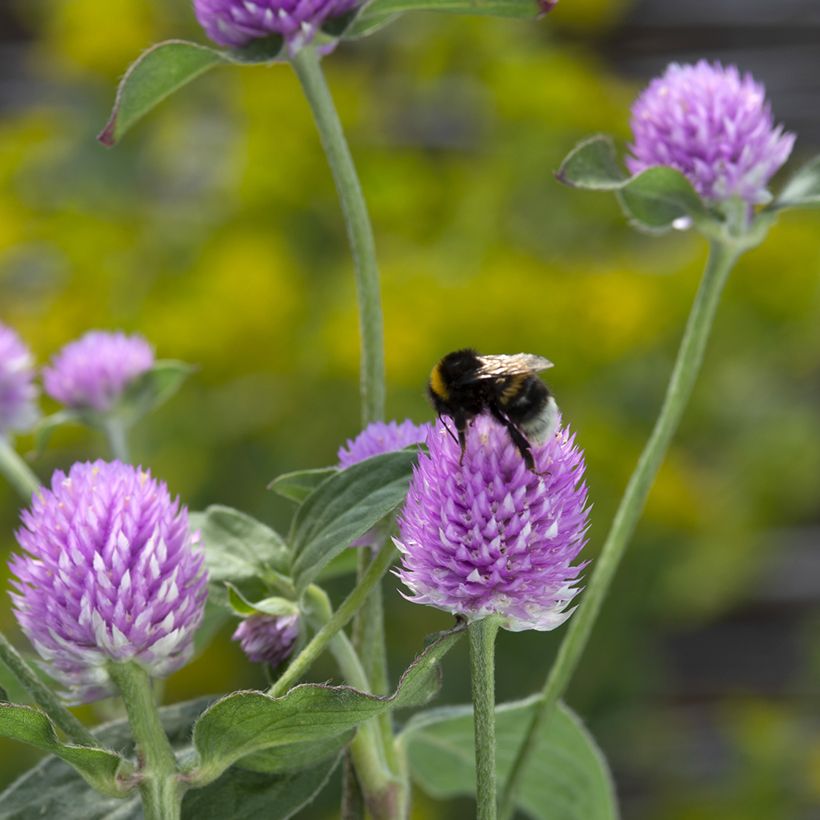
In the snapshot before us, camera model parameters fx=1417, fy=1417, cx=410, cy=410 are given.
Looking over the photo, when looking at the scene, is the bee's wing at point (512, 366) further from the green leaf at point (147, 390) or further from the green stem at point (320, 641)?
the green leaf at point (147, 390)

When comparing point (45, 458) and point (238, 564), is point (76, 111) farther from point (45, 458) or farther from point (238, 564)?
point (238, 564)

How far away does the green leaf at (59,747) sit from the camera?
42 centimetres

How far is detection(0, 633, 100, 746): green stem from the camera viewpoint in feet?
1.48

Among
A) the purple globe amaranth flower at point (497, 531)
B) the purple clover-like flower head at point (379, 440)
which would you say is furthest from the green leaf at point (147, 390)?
the purple globe amaranth flower at point (497, 531)

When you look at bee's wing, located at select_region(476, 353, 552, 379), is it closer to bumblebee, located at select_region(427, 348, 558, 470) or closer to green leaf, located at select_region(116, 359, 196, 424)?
bumblebee, located at select_region(427, 348, 558, 470)

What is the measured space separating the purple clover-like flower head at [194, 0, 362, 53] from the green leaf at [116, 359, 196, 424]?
21 cm

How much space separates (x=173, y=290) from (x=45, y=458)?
0.92 feet

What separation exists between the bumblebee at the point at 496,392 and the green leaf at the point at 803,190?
16 centimetres

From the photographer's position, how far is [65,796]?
51 centimetres

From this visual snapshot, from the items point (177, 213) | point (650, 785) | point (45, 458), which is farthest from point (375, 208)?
point (650, 785)

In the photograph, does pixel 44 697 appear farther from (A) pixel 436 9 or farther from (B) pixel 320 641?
(A) pixel 436 9

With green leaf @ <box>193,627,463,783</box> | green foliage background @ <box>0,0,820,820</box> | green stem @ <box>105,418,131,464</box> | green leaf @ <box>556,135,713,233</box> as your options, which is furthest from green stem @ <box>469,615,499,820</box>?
green foliage background @ <box>0,0,820,820</box>

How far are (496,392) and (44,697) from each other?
19cm

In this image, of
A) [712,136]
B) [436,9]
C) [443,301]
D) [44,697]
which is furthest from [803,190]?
[443,301]
